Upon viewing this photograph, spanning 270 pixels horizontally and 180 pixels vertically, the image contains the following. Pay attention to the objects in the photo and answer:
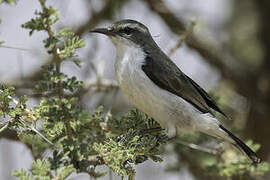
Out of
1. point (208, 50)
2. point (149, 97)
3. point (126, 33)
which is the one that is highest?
point (126, 33)

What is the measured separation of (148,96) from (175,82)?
0.38 meters

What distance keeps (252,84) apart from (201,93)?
1911 millimetres

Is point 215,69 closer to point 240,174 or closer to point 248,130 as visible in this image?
point 248,130

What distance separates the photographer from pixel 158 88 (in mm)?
3877

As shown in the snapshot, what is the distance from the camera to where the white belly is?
3.75m

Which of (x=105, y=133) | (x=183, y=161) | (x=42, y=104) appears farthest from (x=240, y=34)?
(x=42, y=104)

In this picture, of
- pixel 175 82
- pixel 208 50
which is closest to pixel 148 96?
pixel 175 82

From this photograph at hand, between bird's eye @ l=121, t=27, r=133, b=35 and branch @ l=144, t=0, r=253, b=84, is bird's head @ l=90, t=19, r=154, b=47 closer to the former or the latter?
bird's eye @ l=121, t=27, r=133, b=35

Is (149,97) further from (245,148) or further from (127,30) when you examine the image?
(245,148)

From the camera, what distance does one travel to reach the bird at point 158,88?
377 centimetres

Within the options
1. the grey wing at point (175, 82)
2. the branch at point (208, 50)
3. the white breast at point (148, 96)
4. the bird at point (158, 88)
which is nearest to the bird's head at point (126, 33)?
the bird at point (158, 88)

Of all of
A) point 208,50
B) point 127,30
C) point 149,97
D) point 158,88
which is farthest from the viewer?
point 208,50

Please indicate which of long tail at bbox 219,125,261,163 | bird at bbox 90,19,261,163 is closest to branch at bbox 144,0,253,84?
bird at bbox 90,19,261,163

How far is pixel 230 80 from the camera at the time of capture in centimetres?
591
